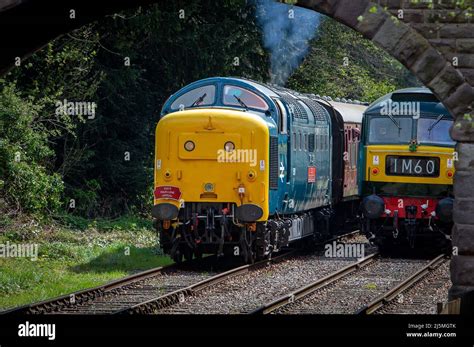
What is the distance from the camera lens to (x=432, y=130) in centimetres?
2217

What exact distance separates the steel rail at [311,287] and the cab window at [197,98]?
367cm

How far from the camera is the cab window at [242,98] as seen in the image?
67.0 ft

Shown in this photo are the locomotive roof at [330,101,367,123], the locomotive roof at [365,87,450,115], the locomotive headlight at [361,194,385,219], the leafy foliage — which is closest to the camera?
the locomotive headlight at [361,194,385,219]

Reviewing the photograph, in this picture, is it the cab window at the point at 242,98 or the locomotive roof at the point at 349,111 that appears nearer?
the cab window at the point at 242,98

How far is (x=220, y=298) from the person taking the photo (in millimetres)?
16375

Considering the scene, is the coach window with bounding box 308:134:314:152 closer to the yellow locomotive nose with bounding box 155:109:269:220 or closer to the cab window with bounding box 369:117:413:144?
the cab window with bounding box 369:117:413:144

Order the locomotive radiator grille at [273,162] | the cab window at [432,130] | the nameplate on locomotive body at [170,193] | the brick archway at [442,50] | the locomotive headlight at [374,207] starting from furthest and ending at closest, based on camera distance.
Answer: the cab window at [432,130]
the locomotive headlight at [374,207]
the locomotive radiator grille at [273,162]
the nameplate on locomotive body at [170,193]
the brick archway at [442,50]

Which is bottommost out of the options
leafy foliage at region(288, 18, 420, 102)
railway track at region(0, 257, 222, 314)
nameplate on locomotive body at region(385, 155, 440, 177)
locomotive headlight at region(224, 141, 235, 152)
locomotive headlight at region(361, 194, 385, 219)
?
railway track at region(0, 257, 222, 314)

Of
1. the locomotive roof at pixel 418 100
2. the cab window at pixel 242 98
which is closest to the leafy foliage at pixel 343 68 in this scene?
the locomotive roof at pixel 418 100

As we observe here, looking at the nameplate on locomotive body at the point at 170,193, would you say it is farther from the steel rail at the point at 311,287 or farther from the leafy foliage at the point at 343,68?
the leafy foliage at the point at 343,68

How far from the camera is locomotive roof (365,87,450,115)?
22141mm

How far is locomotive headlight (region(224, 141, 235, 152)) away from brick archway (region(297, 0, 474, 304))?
6717 mm

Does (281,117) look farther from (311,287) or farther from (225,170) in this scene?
(311,287)

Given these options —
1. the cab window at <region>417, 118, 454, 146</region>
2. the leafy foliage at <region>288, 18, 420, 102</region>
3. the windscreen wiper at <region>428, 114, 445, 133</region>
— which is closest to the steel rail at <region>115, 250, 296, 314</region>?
the cab window at <region>417, 118, 454, 146</region>
